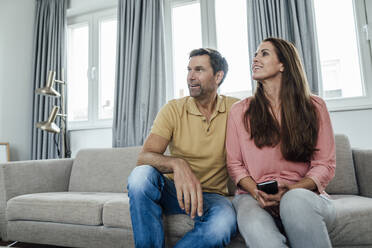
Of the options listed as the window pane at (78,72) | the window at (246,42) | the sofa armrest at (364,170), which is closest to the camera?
the sofa armrest at (364,170)

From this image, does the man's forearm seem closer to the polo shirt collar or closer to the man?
the man

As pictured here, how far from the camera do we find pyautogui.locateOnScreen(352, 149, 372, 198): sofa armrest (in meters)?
1.51

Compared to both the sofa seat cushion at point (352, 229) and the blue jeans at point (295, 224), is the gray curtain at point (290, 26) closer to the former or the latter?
the sofa seat cushion at point (352, 229)

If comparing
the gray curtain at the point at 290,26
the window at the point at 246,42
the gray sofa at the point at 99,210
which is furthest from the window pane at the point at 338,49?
the gray sofa at the point at 99,210

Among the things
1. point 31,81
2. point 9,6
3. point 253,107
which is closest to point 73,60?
point 31,81

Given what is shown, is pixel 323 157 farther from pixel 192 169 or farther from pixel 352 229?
pixel 192 169

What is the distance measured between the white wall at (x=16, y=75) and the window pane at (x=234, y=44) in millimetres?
2292

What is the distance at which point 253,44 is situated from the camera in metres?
2.29

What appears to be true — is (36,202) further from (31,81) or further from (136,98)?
(31,81)

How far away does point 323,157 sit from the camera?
114cm

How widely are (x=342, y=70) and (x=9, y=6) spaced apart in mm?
3585

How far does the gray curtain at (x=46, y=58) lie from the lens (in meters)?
2.98

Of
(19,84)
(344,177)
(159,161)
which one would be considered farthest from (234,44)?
(19,84)

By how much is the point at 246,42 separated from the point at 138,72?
3.53 feet
